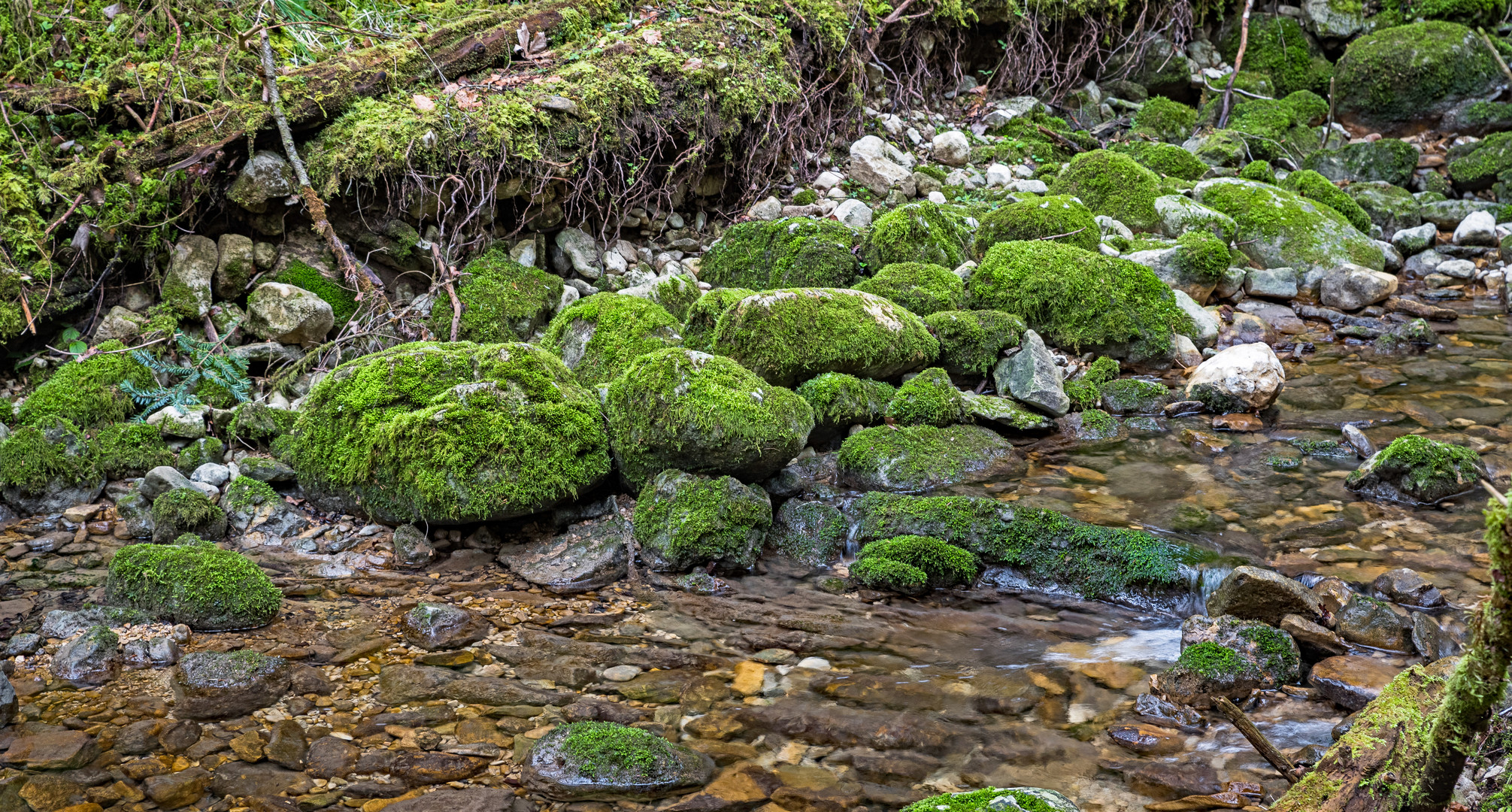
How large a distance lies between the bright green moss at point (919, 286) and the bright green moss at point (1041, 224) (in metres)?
1.04

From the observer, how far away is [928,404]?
19.8 feet

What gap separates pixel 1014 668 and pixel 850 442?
7.39 ft

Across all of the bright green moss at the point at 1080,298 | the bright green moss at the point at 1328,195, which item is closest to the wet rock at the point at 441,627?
the bright green moss at the point at 1080,298

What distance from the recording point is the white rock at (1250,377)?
6.36 m

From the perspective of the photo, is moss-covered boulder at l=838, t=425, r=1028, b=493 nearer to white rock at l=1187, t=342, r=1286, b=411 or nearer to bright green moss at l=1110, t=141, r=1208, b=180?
white rock at l=1187, t=342, r=1286, b=411

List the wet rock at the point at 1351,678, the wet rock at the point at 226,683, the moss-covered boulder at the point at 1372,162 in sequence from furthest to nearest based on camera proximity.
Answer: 1. the moss-covered boulder at the point at 1372,162
2. the wet rock at the point at 226,683
3. the wet rock at the point at 1351,678

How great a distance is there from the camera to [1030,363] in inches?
255

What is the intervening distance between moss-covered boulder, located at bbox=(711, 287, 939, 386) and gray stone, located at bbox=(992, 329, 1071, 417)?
23.8 inches

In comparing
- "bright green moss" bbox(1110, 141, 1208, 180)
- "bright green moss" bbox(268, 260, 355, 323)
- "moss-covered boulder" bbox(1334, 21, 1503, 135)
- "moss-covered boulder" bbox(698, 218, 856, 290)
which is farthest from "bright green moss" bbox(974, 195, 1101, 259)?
"moss-covered boulder" bbox(1334, 21, 1503, 135)

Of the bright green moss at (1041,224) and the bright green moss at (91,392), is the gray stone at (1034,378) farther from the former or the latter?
the bright green moss at (91,392)

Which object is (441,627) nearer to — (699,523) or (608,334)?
(699,523)

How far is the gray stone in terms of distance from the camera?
6359 millimetres

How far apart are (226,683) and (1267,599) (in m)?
4.16

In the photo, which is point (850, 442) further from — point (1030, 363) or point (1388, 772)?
point (1388, 772)
